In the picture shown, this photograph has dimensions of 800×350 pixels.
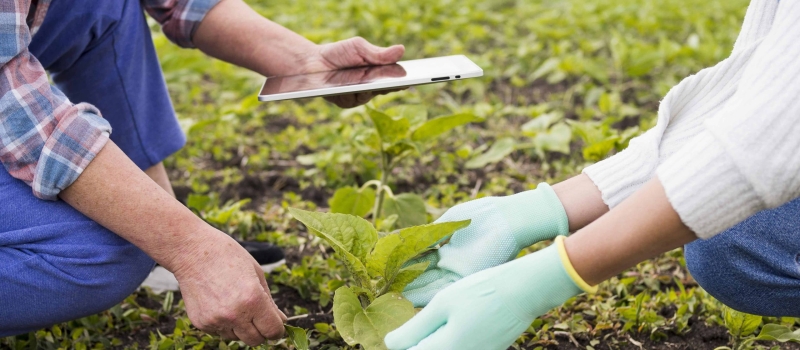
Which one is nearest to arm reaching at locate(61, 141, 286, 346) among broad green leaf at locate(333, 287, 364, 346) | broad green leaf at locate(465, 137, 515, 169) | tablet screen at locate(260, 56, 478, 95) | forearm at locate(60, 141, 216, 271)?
forearm at locate(60, 141, 216, 271)

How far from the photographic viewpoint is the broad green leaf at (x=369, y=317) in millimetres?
1245

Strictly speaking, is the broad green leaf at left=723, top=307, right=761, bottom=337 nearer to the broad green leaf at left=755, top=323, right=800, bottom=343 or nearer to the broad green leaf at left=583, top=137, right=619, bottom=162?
the broad green leaf at left=755, top=323, right=800, bottom=343

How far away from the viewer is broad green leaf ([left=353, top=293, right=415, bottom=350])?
48.8 inches

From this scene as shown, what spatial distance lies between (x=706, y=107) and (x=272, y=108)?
6.12ft

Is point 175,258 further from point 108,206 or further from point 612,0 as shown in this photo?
point 612,0

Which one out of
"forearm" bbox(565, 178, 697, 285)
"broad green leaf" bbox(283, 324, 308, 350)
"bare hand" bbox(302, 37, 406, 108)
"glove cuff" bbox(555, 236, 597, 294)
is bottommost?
"broad green leaf" bbox(283, 324, 308, 350)

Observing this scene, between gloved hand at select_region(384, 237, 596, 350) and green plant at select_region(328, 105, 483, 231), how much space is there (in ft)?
2.22

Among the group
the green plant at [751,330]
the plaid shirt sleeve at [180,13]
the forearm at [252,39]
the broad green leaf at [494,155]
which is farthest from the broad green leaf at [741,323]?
the plaid shirt sleeve at [180,13]

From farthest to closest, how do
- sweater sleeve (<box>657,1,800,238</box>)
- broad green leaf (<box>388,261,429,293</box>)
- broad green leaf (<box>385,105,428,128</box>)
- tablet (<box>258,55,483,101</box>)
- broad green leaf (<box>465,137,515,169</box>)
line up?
1. broad green leaf (<box>465,137,515,169</box>)
2. broad green leaf (<box>385,105,428,128</box>)
3. tablet (<box>258,55,483,101</box>)
4. broad green leaf (<box>388,261,429,293</box>)
5. sweater sleeve (<box>657,1,800,238</box>)

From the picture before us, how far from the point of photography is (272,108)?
292cm

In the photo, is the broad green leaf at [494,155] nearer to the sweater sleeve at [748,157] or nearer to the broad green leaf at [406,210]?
the broad green leaf at [406,210]

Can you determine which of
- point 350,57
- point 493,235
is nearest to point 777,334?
point 493,235

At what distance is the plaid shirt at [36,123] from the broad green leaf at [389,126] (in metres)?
0.69

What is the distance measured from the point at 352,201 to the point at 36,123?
0.82 m
